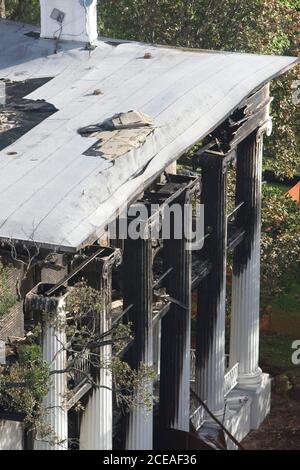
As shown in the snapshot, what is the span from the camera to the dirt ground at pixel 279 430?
42406 millimetres

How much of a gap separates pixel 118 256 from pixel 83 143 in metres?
3.89

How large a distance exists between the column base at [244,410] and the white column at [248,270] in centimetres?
40

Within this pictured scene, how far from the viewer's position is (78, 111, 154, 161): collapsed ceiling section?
3297 centimetres

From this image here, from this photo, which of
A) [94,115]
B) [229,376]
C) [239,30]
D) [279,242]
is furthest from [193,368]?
[239,30]

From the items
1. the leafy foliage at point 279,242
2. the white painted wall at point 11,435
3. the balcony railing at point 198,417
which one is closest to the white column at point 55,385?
the white painted wall at point 11,435

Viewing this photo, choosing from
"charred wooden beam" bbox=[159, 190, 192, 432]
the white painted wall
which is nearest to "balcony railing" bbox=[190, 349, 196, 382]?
"charred wooden beam" bbox=[159, 190, 192, 432]

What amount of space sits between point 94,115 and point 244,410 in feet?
39.8

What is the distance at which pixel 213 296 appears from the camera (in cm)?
3925

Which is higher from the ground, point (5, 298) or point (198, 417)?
point (5, 298)

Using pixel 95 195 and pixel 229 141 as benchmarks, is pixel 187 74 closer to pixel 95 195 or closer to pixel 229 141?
pixel 229 141

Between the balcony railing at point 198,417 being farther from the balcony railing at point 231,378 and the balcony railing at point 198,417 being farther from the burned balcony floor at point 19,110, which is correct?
the burned balcony floor at point 19,110

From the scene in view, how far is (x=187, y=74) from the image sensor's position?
127 ft

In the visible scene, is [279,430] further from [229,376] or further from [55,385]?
[55,385]

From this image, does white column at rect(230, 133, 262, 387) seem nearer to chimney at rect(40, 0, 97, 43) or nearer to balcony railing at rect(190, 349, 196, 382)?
→ balcony railing at rect(190, 349, 196, 382)
